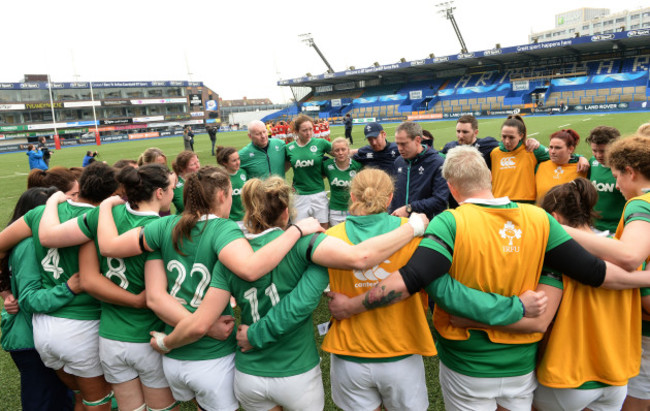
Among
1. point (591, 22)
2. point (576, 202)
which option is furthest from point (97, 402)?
point (591, 22)

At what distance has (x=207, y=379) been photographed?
240cm

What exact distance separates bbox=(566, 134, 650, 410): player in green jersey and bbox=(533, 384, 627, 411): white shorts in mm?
381

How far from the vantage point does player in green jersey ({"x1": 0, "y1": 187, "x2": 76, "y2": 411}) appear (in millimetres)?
2670

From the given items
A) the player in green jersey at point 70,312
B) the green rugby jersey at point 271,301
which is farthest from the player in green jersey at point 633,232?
the player in green jersey at point 70,312

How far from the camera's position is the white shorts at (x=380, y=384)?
2.34 metres

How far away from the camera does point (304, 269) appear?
2.28 meters

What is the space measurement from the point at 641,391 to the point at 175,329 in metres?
2.84

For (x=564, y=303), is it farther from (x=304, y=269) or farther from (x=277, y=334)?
(x=277, y=334)

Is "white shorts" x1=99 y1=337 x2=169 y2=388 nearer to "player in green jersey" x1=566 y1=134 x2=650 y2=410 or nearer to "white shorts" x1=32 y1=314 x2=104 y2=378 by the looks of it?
"white shorts" x1=32 y1=314 x2=104 y2=378

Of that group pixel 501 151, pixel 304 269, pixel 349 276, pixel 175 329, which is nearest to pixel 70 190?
pixel 175 329

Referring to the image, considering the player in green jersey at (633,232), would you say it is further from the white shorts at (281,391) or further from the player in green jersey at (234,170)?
the player in green jersey at (234,170)

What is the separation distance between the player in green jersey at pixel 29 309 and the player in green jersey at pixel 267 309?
3.09 feet

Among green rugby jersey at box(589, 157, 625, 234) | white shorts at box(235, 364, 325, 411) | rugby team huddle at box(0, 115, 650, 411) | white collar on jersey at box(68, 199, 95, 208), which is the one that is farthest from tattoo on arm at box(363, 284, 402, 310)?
green rugby jersey at box(589, 157, 625, 234)

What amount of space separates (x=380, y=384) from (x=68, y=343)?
2039 millimetres
